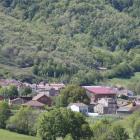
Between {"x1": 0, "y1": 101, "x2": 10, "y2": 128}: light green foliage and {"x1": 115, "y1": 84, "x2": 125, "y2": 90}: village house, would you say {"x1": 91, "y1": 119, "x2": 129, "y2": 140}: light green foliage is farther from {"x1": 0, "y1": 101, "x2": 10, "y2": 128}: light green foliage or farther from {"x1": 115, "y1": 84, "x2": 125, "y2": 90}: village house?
{"x1": 115, "y1": 84, "x2": 125, "y2": 90}: village house

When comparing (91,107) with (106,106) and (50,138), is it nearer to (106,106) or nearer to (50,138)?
(106,106)

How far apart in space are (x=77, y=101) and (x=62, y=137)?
34.5 meters

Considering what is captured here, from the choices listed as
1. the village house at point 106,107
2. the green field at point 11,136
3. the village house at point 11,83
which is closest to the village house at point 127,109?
the village house at point 106,107

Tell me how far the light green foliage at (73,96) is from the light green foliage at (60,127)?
3227 centimetres

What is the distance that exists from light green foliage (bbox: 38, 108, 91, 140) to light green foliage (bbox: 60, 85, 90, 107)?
32.3m

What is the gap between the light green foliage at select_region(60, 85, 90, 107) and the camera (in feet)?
293

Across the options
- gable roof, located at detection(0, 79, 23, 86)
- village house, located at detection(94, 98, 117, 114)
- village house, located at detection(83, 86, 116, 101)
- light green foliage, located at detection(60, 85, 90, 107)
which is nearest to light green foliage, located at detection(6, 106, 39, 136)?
light green foliage, located at detection(60, 85, 90, 107)

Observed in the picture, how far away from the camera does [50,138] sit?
2162 inches

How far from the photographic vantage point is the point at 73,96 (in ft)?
296

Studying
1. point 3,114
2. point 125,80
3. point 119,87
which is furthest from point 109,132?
point 125,80

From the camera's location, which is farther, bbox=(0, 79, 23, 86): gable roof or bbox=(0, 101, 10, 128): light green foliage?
bbox=(0, 79, 23, 86): gable roof

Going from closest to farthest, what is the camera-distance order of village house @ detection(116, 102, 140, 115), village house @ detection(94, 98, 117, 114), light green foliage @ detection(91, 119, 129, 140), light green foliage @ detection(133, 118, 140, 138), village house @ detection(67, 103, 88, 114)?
light green foliage @ detection(91, 119, 129, 140)
light green foliage @ detection(133, 118, 140, 138)
village house @ detection(67, 103, 88, 114)
village house @ detection(116, 102, 140, 115)
village house @ detection(94, 98, 117, 114)

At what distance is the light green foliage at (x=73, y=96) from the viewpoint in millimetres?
89400

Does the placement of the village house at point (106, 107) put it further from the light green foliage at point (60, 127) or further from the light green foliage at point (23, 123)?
the light green foliage at point (60, 127)
